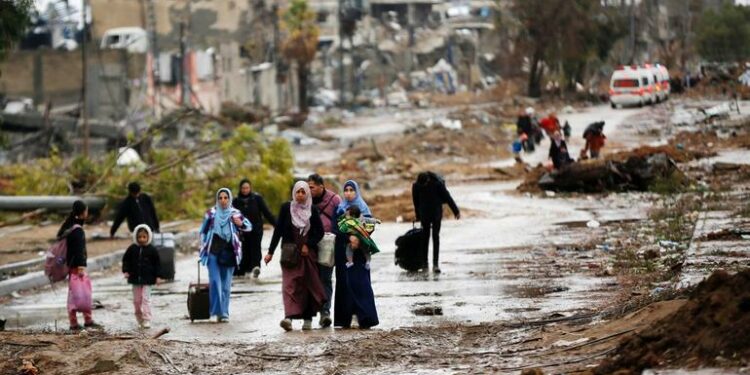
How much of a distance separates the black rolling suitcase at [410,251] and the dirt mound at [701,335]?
10.5m

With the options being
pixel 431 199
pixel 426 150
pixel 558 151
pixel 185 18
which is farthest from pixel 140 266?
pixel 185 18

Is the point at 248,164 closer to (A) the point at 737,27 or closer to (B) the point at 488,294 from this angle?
(B) the point at 488,294

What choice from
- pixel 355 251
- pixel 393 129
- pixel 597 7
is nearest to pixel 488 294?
pixel 355 251

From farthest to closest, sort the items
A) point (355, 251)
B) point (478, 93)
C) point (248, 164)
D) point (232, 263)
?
point (478, 93) → point (248, 164) → point (232, 263) → point (355, 251)

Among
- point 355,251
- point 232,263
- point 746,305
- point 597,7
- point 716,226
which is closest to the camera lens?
point 746,305

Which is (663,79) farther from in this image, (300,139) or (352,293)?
(352,293)

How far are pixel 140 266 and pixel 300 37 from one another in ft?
262

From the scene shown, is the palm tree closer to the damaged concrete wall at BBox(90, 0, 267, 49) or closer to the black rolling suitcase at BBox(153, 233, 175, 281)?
the damaged concrete wall at BBox(90, 0, 267, 49)

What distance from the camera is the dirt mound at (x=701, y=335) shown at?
9.80 metres

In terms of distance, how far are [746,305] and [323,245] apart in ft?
21.0

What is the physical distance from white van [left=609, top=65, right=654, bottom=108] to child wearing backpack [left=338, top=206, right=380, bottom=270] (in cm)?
4866

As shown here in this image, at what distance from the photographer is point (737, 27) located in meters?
59.9

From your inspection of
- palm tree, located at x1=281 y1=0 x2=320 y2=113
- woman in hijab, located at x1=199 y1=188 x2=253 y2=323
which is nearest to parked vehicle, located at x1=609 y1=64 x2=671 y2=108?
palm tree, located at x1=281 y1=0 x2=320 y2=113

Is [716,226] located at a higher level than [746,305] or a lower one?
lower
